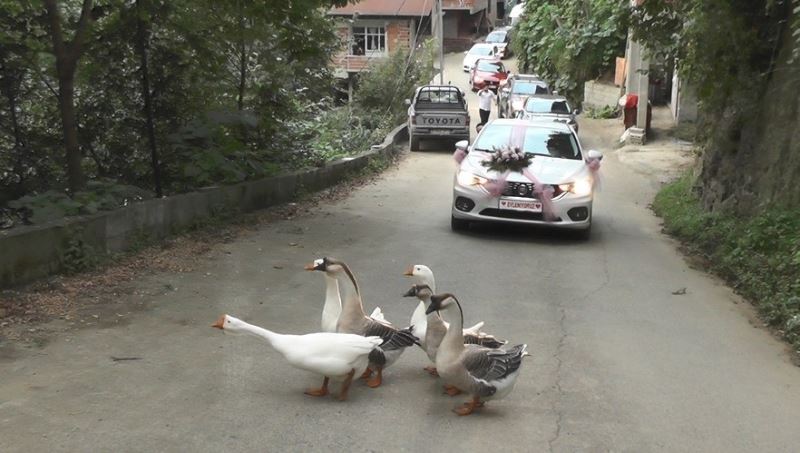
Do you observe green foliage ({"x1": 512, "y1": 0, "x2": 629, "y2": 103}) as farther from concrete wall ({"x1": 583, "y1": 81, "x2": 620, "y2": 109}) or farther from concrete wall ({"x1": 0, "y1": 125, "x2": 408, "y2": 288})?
concrete wall ({"x1": 0, "y1": 125, "x2": 408, "y2": 288})

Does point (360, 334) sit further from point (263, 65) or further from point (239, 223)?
point (263, 65)

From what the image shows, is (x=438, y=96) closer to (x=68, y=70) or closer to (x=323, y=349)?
(x=68, y=70)

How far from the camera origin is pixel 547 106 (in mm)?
24594

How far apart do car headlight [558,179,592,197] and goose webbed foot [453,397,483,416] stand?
611 centimetres

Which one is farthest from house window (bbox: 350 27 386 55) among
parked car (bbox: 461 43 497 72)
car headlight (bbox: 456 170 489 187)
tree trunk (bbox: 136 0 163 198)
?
tree trunk (bbox: 136 0 163 198)

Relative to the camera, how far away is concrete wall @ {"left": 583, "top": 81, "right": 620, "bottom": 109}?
103 feet

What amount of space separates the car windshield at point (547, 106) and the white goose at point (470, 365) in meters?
20.2

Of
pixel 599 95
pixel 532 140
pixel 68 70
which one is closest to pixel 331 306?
pixel 68 70

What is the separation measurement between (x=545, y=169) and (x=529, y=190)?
561mm

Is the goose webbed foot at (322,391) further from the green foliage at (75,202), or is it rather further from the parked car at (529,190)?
the parked car at (529,190)

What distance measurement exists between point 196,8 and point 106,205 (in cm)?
357

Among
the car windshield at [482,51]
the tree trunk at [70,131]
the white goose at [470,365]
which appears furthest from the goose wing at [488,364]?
the car windshield at [482,51]

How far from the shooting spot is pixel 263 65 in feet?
44.7

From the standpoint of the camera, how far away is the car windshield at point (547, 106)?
24.4 metres
